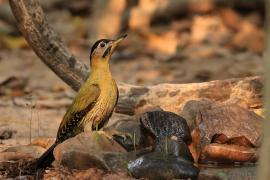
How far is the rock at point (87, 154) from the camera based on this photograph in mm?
5676

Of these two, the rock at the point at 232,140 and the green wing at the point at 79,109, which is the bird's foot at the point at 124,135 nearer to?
the green wing at the point at 79,109

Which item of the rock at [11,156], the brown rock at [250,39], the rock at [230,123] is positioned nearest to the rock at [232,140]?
the rock at [230,123]

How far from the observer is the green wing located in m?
6.07

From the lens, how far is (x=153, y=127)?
6.19 metres

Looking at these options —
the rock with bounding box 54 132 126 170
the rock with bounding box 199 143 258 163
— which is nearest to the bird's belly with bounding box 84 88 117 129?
the rock with bounding box 54 132 126 170

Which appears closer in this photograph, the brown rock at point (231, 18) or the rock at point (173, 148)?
the rock at point (173, 148)

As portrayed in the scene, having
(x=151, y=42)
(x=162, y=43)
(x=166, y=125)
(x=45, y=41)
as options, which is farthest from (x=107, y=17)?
(x=166, y=125)

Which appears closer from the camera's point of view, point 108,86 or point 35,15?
point 108,86

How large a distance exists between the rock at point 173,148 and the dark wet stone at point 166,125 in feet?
0.49

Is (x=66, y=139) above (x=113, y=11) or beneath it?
beneath

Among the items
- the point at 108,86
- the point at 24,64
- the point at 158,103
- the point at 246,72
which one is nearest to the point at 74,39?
the point at 24,64

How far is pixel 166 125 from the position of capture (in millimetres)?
6203

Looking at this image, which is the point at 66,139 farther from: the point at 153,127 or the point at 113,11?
the point at 113,11

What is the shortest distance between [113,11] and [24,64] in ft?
6.34
